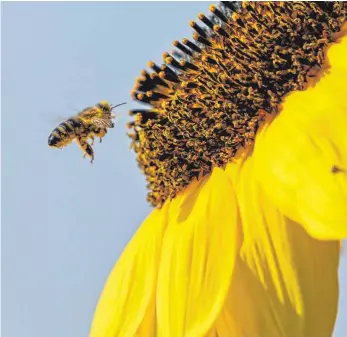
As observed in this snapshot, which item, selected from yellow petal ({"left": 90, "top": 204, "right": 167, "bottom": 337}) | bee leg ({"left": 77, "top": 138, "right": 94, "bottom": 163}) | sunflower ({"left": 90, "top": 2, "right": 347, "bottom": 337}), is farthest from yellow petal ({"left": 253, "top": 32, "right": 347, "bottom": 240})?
bee leg ({"left": 77, "top": 138, "right": 94, "bottom": 163})

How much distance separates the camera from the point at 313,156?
47.4 inches

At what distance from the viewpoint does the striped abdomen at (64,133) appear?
1684 mm

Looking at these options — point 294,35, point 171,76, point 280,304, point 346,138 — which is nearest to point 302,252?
point 280,304

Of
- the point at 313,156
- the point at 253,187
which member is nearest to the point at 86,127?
the point at 253,187

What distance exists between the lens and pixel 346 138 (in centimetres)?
119

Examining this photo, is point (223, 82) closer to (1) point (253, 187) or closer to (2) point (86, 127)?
(1) point (253, 187)

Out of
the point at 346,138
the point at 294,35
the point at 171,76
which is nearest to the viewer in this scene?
the point at 346,138

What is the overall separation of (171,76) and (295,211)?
429 mm

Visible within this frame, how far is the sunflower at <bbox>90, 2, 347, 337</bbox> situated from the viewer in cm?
123

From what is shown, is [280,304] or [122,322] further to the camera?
[122,322]

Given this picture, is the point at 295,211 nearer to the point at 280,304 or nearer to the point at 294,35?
the point at 280,304

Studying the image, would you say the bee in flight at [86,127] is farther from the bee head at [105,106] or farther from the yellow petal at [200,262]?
the yellow petal at [200,262]

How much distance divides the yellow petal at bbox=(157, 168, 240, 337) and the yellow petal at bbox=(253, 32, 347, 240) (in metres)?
0.10

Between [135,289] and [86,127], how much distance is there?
38 cm
